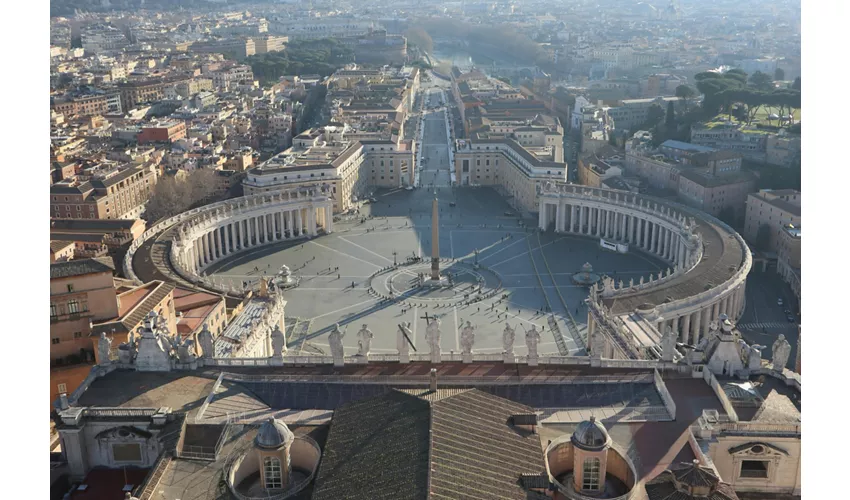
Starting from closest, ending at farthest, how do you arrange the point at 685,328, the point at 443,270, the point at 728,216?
the point at 685,328
the point at 443,270
the point at 728,216

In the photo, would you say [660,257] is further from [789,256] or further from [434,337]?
[434,337]

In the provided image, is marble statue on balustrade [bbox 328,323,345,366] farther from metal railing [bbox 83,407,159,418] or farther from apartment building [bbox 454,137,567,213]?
apartment building [bbox 454,137,567,213]

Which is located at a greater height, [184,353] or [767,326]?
[184,353]

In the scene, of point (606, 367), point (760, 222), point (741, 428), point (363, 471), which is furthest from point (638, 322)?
point (760, 222)

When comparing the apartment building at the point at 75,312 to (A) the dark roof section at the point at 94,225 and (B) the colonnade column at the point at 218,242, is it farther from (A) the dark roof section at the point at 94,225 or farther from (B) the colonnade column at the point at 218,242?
(B) the colonnade column at the point at 218,242

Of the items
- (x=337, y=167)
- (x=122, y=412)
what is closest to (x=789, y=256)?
A: (x=337, y=167)

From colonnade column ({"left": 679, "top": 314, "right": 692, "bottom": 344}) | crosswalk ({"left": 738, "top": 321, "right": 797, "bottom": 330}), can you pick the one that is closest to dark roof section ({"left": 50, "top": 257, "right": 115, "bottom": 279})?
colonnade column ({"left": 679, "top": 314, "right": 692, "bottom": 344})
